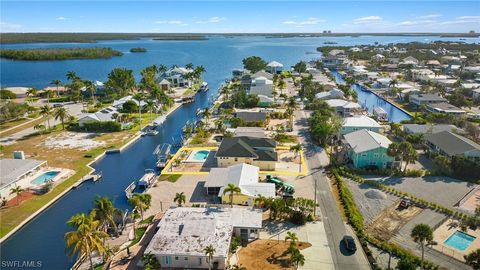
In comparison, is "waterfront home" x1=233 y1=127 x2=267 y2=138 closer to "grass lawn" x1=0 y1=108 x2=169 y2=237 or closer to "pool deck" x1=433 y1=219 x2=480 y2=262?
"grass lawn" x1=0 y1=108 x2=169 y2=237

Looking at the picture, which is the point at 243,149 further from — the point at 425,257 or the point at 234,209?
the point at 425,257

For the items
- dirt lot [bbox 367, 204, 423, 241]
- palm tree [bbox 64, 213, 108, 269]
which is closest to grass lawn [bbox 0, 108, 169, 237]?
palm tree [bbox 64, 213, 108, 269]

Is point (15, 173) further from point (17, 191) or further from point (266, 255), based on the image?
point (266, 255)

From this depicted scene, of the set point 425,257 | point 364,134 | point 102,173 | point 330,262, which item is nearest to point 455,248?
point 425,257

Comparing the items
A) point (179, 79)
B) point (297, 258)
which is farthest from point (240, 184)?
point (179, 79)

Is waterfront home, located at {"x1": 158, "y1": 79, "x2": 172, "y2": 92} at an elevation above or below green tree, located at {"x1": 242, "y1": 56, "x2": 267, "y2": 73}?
below

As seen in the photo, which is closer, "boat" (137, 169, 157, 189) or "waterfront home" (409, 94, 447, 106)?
"boat" (137, 169, 157, 189)
